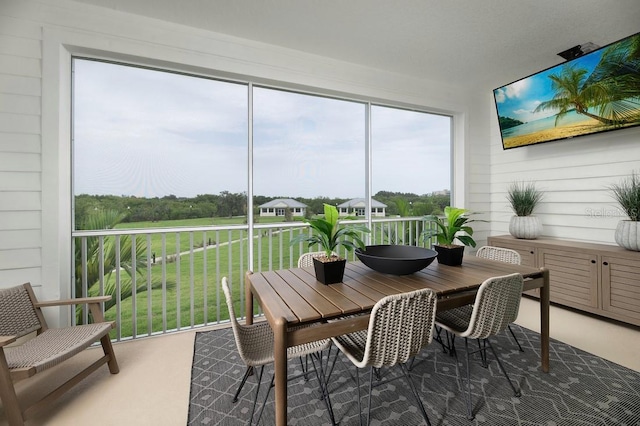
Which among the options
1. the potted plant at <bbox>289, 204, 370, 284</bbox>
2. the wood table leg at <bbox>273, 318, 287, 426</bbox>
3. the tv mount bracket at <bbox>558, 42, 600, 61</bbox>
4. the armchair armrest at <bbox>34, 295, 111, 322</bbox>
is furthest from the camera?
the tv mount bracket at <bbox>558, 42, 600, 61</bbox>

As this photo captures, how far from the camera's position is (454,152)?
4344mm

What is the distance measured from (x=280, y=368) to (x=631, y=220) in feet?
12.1

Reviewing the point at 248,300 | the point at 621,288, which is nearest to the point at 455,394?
the point at 248,300

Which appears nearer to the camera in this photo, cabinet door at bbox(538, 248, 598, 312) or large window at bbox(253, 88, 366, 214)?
cabinet door at bbox(538, 248, 598, 312)

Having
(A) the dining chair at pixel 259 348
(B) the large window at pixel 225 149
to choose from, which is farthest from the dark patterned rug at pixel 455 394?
(B) the large window at pixel 225 149

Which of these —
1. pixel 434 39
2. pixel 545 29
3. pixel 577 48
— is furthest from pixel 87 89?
pixel 577 48

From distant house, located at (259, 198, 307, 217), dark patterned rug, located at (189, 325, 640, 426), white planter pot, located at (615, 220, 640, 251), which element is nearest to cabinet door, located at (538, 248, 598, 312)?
white planter pot, located at (615, 220, 640, 251)

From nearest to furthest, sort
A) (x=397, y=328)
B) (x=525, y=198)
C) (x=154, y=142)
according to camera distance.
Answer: (x=397, y=328) → (x=154, y=142) → (x=525, y=198)

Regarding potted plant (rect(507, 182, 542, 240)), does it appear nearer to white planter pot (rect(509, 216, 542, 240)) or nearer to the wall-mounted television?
white planter pot (rect(509, 216, 542, 240))

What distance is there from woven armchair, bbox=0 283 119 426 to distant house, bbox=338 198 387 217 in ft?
8.47

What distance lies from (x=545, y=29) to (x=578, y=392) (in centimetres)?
322

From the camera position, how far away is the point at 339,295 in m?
1.59

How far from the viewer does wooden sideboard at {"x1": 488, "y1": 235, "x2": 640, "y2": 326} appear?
2680mm

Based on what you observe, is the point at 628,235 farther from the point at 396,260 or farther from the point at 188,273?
the point at 188,273
